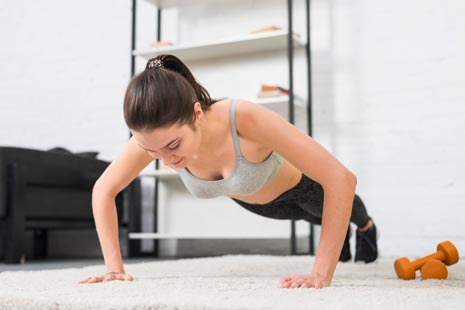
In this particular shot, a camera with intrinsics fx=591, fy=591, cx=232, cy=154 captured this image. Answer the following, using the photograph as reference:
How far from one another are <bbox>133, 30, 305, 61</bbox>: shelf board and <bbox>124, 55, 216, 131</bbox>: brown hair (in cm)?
169

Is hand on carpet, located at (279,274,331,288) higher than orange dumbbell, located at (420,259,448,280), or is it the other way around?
hand on carpet, located at (279,274,331,288)

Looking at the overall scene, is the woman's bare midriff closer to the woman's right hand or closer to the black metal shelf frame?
the woman's right hand

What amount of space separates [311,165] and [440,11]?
1.88 metres

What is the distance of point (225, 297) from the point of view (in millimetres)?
1057

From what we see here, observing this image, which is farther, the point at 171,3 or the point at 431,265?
the point at 171,3

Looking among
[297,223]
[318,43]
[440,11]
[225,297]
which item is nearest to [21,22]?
[318,43]

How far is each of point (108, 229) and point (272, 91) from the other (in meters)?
1.53

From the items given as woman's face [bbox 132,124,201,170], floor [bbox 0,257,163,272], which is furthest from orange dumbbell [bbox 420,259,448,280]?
floor [bbox 0,257,163,272]

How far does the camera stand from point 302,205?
1.81 meters

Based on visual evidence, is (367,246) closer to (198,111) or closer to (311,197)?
(311,197)

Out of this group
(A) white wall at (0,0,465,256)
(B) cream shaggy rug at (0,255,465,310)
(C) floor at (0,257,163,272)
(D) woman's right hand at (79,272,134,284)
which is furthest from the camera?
(A) white wall at (0,0,465,256)

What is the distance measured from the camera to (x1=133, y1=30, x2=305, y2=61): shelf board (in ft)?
9.57

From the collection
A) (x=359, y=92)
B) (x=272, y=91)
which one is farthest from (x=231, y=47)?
(x=359, y=92)

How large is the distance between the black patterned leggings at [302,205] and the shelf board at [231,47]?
3.86 ft
